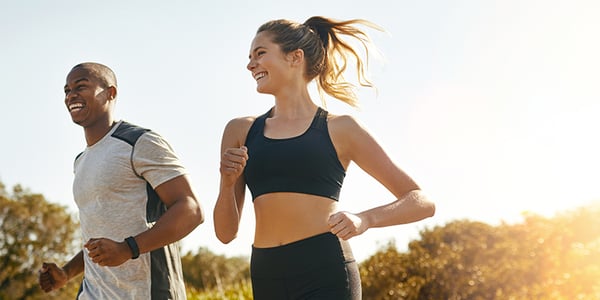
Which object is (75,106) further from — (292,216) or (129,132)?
(292,216)

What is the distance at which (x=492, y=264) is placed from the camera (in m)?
13.1

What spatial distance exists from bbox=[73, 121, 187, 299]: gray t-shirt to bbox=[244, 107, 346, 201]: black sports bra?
421 millimetres

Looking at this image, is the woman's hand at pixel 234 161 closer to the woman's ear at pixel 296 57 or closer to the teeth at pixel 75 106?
the woman's ear at pixel 296 57

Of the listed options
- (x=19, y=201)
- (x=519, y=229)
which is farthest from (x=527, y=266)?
(x=19, y=201)

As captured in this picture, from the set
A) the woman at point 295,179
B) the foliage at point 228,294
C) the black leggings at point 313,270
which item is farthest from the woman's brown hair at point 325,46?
the foliage at point 228,294

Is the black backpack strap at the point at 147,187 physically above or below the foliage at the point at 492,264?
above

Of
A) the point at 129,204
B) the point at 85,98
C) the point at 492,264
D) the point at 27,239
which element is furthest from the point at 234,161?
the point at 27,239

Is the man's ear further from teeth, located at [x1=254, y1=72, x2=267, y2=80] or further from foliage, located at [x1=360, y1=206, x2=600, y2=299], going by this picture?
foliage, located at [x1=360, y1=206, x2=600, y2=299]

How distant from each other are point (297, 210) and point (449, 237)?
1066 cm

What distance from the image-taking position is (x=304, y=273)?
11.3ft

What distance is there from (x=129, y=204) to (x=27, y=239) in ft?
80.6

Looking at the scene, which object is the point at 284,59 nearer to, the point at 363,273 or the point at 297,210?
the point at 297,210

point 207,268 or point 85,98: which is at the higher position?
point 85,98

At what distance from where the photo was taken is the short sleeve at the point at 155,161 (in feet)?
12.3
